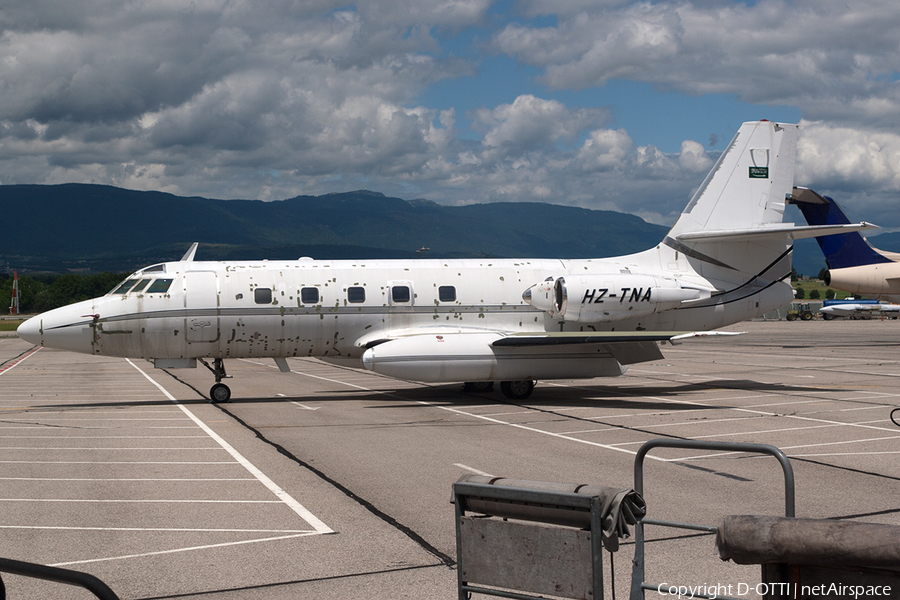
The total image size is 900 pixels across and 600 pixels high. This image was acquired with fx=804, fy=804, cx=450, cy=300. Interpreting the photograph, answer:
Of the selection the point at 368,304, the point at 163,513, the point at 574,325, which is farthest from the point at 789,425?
the point at 163,513

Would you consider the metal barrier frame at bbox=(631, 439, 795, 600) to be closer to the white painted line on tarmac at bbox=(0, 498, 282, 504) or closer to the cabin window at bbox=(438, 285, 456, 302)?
the white painted line on tarmac at bbox=(0, 498, 282, 504)

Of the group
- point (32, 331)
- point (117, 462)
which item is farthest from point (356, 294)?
point (117, 462)

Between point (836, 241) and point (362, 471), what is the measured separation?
3632 cm

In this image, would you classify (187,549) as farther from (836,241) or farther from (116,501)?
(836,241)

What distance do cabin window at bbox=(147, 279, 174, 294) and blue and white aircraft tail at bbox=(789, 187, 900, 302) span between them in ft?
97.9

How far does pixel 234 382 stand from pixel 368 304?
26.5 ft

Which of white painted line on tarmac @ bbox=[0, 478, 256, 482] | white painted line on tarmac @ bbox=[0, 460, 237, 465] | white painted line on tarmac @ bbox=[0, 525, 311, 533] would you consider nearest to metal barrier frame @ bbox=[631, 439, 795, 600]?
white painted line on tarmac @ bbox=[0, 525, 311, 533]

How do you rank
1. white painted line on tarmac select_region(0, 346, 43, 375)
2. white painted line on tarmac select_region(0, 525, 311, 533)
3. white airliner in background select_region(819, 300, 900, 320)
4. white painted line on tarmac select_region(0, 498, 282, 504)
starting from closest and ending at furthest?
1. white painted line on tarmac select_region(0, 525, 311, 533)
2. white painted line on tarmac select_region(0, 498, 282, 504)
3. white painted line on tarmac select_region(0, 346, 43, 375)
4. white airliner in background select_region(819, 300, 900, 320)

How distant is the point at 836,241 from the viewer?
133ft

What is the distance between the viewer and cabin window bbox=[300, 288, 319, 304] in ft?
66.3

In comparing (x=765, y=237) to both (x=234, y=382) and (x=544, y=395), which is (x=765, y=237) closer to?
(x=544, y=395)

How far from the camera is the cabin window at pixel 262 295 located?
20.0 meters

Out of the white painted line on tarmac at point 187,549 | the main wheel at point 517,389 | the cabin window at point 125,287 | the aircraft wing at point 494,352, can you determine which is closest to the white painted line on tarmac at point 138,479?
the white painted line on tarmac at point 187,549

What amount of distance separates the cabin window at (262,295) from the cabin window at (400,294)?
10.1 feet
